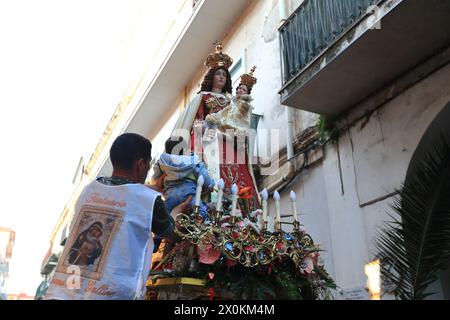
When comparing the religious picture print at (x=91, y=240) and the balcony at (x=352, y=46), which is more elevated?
the balcony at (x=352, y=46)

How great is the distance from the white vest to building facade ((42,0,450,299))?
2.50 m

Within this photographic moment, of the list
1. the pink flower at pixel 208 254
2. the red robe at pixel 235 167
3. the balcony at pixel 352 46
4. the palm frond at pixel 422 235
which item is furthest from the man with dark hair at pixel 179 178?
the balcony at pixel 352 46

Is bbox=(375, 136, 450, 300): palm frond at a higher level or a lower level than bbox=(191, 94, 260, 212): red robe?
lower

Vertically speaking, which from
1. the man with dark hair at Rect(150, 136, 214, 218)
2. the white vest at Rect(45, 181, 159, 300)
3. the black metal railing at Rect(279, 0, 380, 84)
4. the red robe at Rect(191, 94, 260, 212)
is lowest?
the white vest at Rect(45, 181, 159, 300)

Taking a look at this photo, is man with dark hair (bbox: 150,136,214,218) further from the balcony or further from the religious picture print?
the balcony

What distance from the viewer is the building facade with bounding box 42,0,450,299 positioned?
11.9ft

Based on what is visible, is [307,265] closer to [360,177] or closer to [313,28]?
[360,177]

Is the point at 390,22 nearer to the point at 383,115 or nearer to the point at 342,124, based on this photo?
the point at 383,115

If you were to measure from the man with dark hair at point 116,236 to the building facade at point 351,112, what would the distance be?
2.45 metres

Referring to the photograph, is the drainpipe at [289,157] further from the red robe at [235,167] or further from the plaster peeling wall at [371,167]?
the red robe at [235,167]

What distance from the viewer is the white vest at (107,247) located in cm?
188

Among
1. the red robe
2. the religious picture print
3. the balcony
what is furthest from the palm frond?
the religious picture print

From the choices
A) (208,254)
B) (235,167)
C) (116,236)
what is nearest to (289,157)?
(235,167)

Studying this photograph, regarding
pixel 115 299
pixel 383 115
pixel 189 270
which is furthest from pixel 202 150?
pixel 115 299
